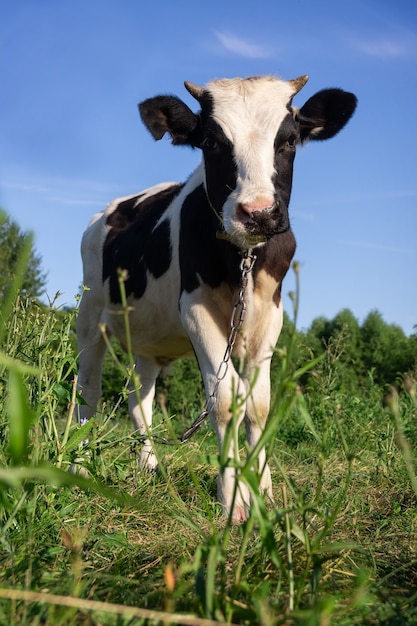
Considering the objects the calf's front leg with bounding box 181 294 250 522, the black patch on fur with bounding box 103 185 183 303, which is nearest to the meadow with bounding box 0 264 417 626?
the calf's front leg with bounding box 181 294 250 522

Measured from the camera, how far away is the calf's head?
12.1 feet

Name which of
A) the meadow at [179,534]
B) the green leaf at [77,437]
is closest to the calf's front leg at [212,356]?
the meadow at [179,534]

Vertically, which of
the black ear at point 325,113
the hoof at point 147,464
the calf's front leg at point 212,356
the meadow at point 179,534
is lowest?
the meadow at point 179,534

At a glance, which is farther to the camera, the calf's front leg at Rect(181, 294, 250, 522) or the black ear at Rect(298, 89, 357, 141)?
the black ear at Rect(298, 89, 357, 141)

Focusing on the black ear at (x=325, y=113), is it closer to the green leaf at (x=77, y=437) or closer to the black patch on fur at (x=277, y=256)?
the black patch on fur at (x=277, y=256)

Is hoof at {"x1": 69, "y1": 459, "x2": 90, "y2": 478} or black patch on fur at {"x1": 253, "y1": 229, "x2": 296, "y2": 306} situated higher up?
black patch on fur at {"x1": 253, "y1": 229, "x2": 296, "y2": 306}

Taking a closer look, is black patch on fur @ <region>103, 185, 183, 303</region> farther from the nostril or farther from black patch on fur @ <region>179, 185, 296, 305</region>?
the nostril

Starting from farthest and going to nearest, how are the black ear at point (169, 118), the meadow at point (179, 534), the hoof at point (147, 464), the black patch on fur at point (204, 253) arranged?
the black ear at point (169, 118), the black patch on fur at point (204, 253), the hoof at point (147, 464), the meadow at point (179, 534)

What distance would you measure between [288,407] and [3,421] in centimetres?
134

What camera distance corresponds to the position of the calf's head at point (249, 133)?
3.69m

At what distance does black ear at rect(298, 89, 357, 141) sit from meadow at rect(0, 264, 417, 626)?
2303mm

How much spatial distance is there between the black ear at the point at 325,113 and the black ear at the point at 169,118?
832 mm

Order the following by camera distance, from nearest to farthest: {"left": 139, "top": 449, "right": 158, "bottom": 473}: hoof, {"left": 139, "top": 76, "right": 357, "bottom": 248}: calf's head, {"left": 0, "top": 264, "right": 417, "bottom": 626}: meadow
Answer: {"left": 0, "top": 264, "right": 417, "bottom": 626}: meadow
{"left": 139, "top": 449, "right": 158, "bottom": 473}: hoof
{"left": 139, "top": 76, "right": 357, "bottom": 248}: calf's head

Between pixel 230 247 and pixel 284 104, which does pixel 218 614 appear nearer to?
pixel 230 247
